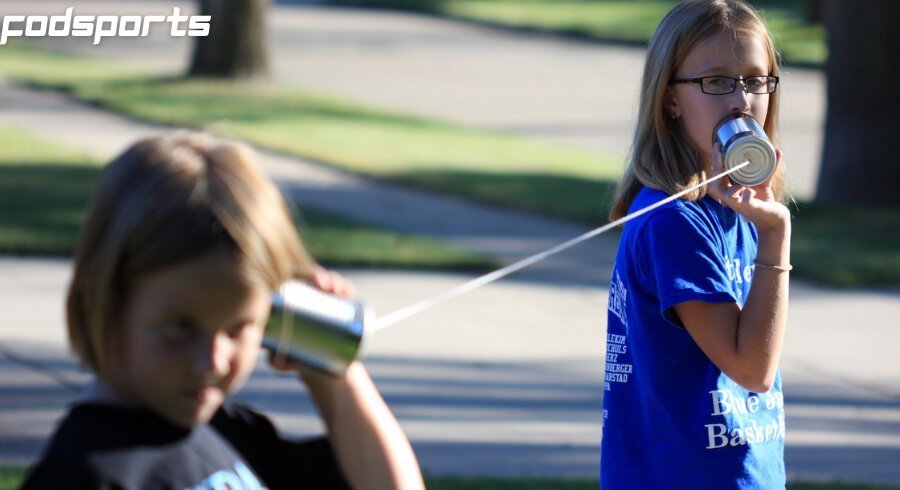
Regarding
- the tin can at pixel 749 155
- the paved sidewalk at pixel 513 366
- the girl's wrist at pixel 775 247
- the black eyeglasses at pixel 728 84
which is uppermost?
the black eyeglasses at pixel 728 84

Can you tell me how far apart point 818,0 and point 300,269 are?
32560 millimetres

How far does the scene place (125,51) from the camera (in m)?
23.8

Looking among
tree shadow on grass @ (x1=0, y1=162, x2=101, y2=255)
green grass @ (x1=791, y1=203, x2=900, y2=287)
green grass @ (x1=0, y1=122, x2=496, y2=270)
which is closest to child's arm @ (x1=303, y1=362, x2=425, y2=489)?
green grass @ (x1=0, y1=122, x2=496, y2=270)

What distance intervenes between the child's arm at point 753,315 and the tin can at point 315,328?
99cm

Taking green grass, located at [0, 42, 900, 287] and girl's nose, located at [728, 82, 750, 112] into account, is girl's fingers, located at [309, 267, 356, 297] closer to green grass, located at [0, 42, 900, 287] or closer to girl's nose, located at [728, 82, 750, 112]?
girl's nose, located at [728, 82, 750, 112]

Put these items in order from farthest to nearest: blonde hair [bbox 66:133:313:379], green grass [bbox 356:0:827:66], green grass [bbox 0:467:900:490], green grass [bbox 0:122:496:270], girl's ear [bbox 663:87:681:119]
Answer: green grass [bbox 356:0:827:66] → green grass [bbox 0:122:496:270] → green grass [bbox 0:467:900:490] → girl's ear [bbox 663:87:681:119] → blonde hair [bbox 66:133:313:379]

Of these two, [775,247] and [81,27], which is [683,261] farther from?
[81,27]

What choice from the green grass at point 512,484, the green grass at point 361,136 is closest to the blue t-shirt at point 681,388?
the green grass at point 512,484

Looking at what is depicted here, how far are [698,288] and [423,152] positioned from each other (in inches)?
434

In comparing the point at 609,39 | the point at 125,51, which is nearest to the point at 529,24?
the point at 609,39

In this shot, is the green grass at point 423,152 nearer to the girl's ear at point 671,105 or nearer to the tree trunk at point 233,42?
the tree trunk at point 233,42

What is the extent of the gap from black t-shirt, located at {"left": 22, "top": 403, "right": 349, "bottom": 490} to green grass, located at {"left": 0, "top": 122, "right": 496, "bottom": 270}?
232 inches

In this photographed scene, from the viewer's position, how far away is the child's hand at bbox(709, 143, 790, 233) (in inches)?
94.3

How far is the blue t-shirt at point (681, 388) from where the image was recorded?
8.17 ft
